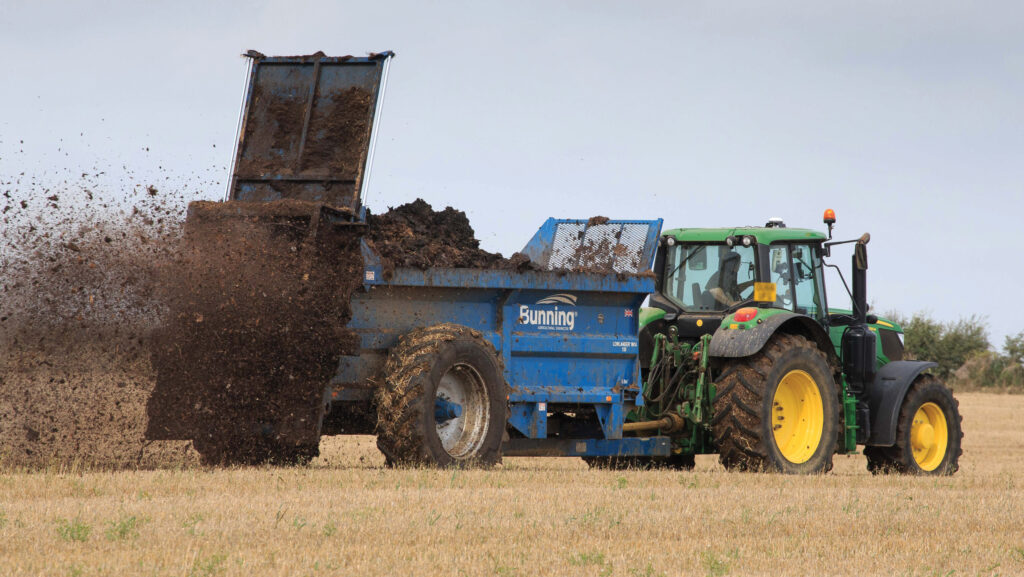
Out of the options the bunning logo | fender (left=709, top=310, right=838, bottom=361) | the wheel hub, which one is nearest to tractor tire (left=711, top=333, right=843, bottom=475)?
fender (left=709, top=310, right=838, bottom=361)

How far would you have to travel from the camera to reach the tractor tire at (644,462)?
1316 cm

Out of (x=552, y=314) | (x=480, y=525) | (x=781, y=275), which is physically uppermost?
(x=781, y=275)

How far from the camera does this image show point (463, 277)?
10445 mm

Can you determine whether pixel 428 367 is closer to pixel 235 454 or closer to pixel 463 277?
pixel 463 277

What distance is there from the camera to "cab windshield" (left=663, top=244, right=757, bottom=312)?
12.4 m

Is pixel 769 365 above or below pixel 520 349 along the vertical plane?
above

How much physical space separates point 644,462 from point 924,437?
274 cm

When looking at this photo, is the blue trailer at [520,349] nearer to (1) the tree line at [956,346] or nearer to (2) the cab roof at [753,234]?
→ (2) the cab roof at [753,234]

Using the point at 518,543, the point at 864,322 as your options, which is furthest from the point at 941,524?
the point at 864,322

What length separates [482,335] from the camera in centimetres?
1055

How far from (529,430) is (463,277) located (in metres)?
1.47

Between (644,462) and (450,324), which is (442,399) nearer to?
(450,324)

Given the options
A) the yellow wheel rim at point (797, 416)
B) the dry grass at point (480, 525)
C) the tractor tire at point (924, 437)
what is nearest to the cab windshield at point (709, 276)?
the yellow wheel rim at point (797, 416)

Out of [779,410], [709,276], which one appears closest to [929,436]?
[779,410]
